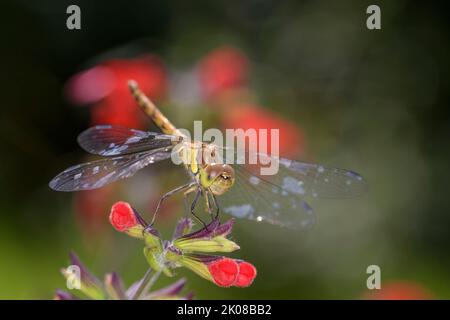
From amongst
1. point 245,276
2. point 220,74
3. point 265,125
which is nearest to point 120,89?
point 220,74

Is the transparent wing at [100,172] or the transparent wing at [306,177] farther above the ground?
the transparent wing at [100,172]

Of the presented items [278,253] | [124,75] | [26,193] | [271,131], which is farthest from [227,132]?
[26,193]

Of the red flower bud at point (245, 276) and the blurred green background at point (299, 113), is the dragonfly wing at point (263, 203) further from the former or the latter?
the blurred green background at point (299, 113)

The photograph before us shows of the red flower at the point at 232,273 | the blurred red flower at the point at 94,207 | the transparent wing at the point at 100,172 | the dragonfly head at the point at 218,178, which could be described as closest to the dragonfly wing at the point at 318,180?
the dragonfly head at the point at 218,178

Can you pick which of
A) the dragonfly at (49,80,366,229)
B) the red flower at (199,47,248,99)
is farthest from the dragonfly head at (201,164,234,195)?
the red flower at (199,47,248,99)

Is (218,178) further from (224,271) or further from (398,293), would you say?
(398,293)

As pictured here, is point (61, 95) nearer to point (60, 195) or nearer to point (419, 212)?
point (60, 195)
